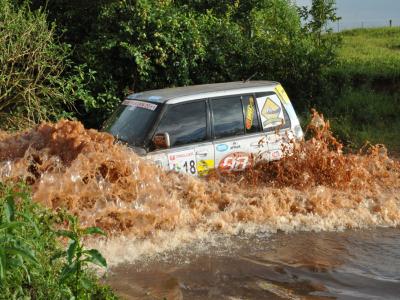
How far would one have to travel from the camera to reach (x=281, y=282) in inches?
237

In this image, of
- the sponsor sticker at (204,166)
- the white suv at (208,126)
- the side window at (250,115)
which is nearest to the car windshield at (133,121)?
the white suv at (208,126)

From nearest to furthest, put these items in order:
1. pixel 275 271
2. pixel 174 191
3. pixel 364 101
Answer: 1. pixel 275 271
2. pixel 174 191
3. pixel 364 101

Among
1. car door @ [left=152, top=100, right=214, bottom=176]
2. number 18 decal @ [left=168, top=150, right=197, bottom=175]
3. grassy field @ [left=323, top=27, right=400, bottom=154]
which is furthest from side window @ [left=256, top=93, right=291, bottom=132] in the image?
grassy field @ [left=323, top=27, right=400, bottom=154]

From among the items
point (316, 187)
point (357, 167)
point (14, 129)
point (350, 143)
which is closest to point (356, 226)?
point (316, 187)

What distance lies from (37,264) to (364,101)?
13121 mm

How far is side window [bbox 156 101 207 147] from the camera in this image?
7926mm

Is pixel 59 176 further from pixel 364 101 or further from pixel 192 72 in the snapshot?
pixel 364 101

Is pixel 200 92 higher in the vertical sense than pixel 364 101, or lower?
higher

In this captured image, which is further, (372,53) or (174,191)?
(372,53)

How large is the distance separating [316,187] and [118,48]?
20.0ft

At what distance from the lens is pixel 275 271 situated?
6.37 m

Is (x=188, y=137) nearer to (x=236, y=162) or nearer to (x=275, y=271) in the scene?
(x=236, y=162)

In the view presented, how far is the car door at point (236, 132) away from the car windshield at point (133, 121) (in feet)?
2.98

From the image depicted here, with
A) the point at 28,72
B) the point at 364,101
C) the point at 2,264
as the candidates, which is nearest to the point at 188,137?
the point at 2,264
